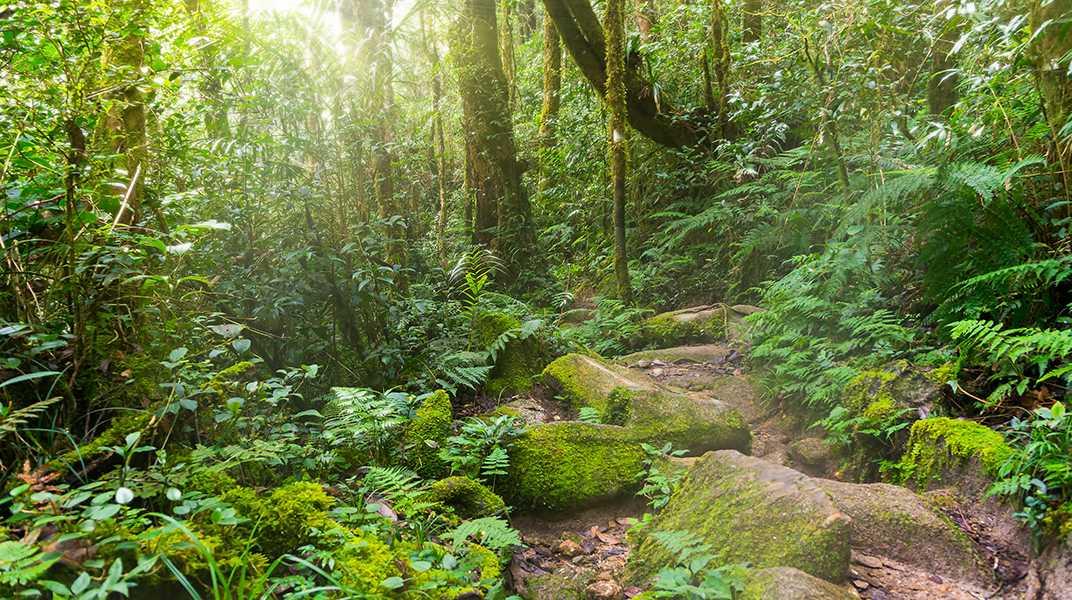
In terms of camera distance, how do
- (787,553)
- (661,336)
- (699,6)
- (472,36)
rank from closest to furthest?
(787,553), (661,336), (472,36), (699,6)

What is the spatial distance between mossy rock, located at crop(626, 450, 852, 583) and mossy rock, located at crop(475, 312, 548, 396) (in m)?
2.01

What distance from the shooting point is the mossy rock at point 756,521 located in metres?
2.07

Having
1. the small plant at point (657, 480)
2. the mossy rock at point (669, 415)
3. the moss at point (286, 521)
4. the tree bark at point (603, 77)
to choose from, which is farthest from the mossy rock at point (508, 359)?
the tree bark at point (603, 77)

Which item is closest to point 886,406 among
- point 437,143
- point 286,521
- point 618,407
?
point 618,407

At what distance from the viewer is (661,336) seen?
6.07 meters

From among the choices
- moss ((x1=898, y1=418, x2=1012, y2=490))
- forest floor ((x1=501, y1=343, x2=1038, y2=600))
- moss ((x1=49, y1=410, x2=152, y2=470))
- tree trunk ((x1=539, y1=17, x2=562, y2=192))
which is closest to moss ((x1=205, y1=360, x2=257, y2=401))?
moss ((x1=49, y1=410, x2=152, y2=470))

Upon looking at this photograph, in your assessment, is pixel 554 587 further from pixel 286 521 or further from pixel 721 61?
pixel 721 61

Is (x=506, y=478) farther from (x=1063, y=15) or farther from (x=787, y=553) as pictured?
(x=1063, y=15)

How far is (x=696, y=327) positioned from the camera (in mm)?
6047

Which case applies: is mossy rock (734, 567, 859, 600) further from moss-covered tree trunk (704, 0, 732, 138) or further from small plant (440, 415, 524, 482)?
moss-covered tree trunk (704, 0, 732, 138)

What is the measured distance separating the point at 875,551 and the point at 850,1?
17.5 feet

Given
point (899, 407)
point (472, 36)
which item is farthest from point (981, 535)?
point (472, 36)

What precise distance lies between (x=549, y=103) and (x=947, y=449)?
9.98 meters

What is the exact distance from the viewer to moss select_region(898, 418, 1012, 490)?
2.59 meters
